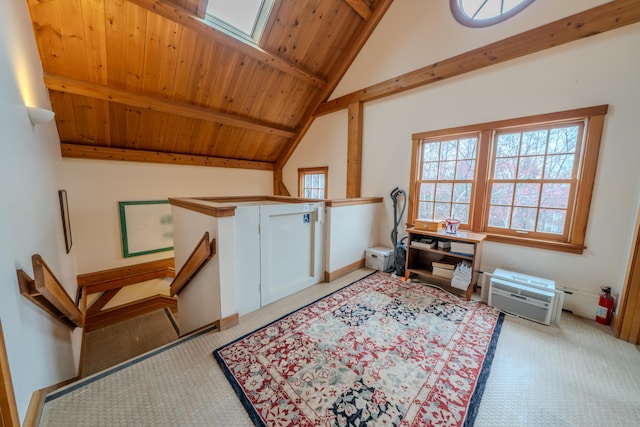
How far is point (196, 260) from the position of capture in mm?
2320

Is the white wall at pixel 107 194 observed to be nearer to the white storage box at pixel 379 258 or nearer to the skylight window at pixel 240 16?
the skylight window at pixel 240 16

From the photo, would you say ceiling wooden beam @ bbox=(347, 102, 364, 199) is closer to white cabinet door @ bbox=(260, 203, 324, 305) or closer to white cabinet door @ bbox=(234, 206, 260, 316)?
white cabinet door @ bbox=(260, 203, 324, 305)

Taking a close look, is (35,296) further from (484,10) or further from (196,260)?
(484,10)

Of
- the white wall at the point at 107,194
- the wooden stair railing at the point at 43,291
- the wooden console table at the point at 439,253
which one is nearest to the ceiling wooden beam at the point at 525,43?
the wooden console table at the point at 439,253

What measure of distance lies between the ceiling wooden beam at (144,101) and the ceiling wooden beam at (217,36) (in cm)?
117

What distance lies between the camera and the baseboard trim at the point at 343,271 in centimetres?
316

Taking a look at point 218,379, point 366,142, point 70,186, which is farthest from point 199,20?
point 218,379

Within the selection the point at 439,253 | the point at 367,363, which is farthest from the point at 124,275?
the point at 439,253

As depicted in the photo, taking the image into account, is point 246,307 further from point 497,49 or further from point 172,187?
point 497,49

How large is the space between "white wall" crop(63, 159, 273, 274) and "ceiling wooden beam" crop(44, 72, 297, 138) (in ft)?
4.34

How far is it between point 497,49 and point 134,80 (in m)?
4.74

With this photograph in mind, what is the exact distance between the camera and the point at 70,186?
377cm

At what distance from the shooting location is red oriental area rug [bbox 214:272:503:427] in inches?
54.7

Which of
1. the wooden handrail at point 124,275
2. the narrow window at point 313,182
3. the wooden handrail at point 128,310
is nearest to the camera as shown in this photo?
the wooden handrail at point 128,310
